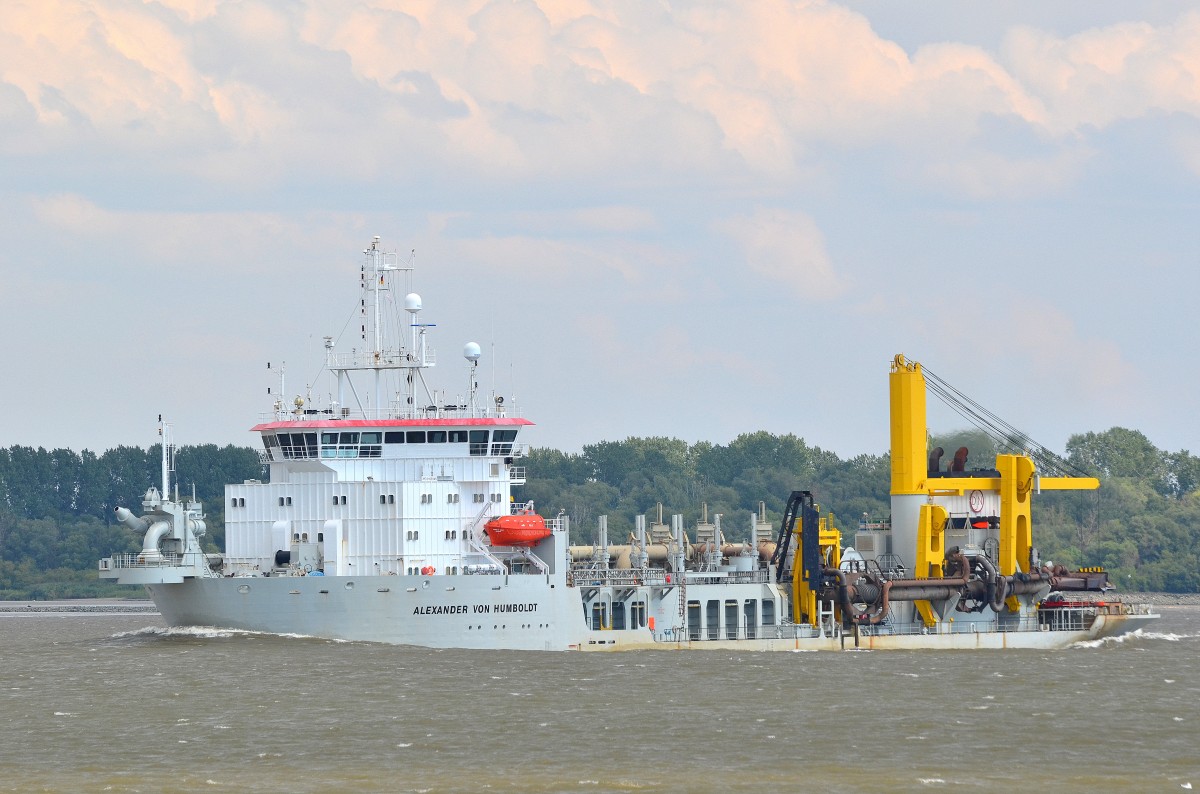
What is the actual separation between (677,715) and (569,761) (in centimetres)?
621

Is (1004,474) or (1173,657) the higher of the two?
(1004,474)

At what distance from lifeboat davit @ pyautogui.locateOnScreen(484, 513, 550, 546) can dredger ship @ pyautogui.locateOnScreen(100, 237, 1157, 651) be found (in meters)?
0.06

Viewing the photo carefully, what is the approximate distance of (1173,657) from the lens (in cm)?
5994

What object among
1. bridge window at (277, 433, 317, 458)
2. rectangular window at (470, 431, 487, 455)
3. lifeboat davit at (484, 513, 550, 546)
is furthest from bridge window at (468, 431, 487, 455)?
bridge window at (277, 433, 317, 458)

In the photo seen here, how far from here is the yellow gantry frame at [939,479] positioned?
61125 millimetres

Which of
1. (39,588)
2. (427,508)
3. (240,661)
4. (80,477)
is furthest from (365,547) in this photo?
(80,477)

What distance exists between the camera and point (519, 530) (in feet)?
177

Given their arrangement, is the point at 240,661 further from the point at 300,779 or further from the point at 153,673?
the point at 300,779

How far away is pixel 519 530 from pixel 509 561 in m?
1.25

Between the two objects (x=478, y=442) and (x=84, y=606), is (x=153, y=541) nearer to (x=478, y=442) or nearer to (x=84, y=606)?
(x=478, y=442)

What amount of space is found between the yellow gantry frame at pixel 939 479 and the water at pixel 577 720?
4.74m

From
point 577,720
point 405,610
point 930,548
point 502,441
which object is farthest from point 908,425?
point 577,720

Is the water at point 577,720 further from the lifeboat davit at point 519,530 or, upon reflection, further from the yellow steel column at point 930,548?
the lifeboat davit at point 519,530

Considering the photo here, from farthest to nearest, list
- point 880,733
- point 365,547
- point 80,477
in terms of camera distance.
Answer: point 80,477
point 365,547
point 880,733
